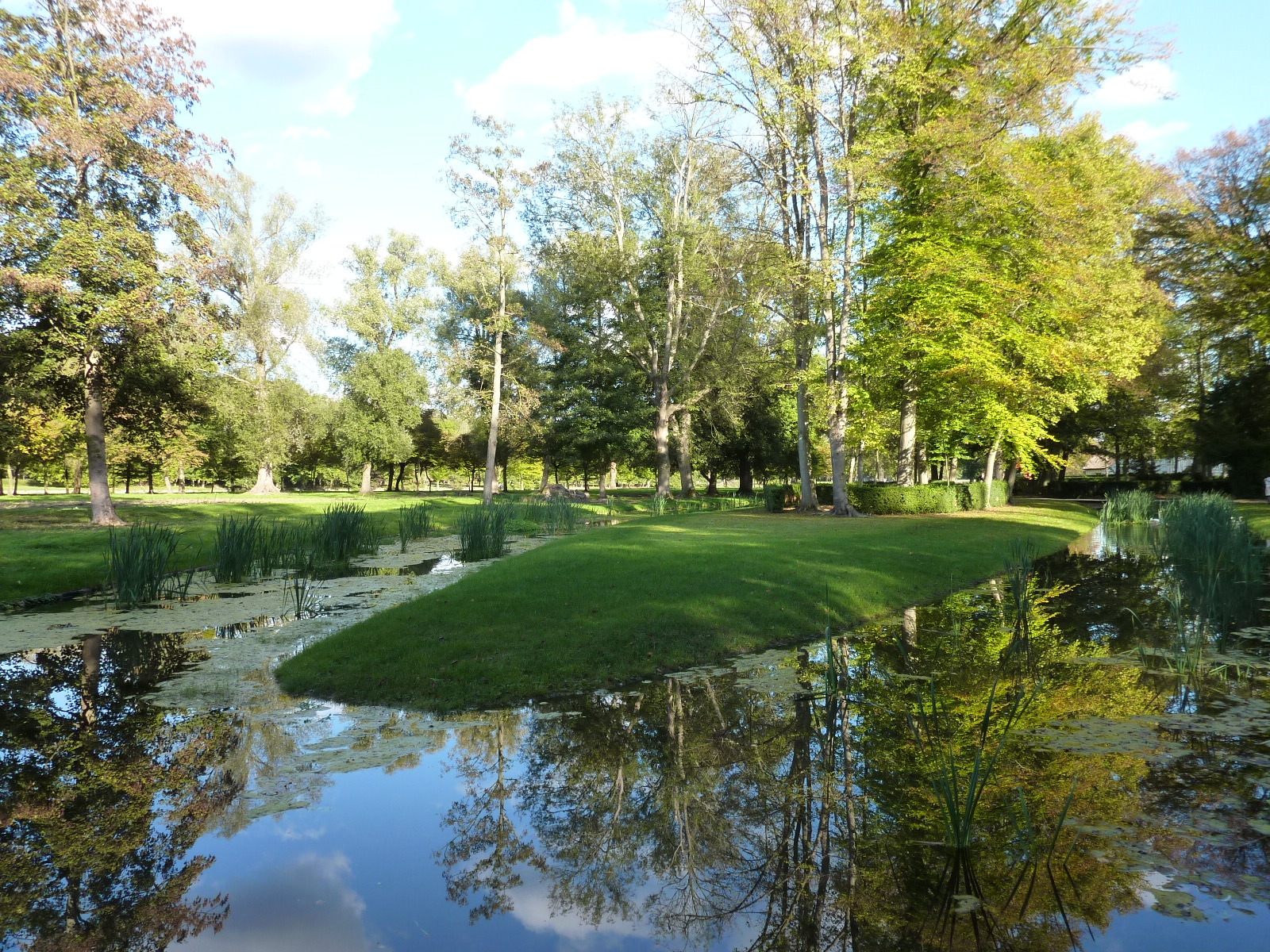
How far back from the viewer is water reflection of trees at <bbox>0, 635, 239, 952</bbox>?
3.20 meters

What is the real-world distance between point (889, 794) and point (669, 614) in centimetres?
445

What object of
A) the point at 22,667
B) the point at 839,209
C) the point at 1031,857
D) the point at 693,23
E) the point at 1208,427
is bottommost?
the point at 22,667

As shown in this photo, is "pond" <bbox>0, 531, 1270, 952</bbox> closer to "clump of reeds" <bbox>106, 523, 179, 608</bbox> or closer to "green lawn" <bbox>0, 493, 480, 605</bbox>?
"clump of reeds" <bbox>106, 523, 179, 608</bbox>

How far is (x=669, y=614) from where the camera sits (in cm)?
852

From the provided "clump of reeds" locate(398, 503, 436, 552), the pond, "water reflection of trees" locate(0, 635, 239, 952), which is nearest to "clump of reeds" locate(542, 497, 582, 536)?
"clump of reeds" locate(398, 503, 436, 552)

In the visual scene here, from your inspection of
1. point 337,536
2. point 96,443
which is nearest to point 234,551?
point 337,536

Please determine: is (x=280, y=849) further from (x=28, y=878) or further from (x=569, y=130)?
(x=569, y=130)

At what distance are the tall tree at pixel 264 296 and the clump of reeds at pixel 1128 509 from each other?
36.3 meters

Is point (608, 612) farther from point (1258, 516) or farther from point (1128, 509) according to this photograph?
point (1258, 516)

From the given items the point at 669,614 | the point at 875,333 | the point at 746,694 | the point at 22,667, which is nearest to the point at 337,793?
the point at 746,694

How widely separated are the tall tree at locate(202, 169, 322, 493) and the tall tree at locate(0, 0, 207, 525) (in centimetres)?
1829

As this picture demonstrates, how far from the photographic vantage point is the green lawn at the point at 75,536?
37.7 feet

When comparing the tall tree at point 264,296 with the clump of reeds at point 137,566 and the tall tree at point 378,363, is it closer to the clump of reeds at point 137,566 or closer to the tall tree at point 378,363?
the tall tree at point 378,363

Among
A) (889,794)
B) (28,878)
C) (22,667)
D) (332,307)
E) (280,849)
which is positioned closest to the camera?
(28,878)
